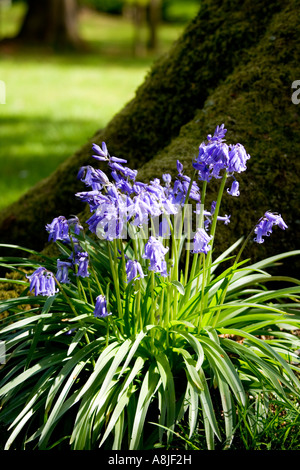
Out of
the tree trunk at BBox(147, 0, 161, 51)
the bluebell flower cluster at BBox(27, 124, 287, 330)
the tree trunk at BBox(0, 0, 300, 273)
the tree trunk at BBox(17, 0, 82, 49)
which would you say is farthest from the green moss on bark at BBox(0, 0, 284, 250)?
the tree trunk at BBox(17, 0, 82, 49)

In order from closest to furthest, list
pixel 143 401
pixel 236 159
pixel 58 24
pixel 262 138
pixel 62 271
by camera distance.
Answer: pixel 236 159 → pixel 143 401 → pixel 62 271 → pixel 262 138 → pixel 58 24

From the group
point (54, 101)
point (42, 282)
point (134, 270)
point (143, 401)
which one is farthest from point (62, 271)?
point (54, 101)

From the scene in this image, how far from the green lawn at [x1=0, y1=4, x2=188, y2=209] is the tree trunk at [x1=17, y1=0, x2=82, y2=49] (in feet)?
2.44

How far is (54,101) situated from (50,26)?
759cm

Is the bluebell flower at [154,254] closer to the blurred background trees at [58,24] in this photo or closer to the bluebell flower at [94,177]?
the bluebell flower at [94,177]

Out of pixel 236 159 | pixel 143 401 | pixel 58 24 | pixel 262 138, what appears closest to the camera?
pixel 236 159

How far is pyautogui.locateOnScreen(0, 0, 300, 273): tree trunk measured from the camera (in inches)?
141

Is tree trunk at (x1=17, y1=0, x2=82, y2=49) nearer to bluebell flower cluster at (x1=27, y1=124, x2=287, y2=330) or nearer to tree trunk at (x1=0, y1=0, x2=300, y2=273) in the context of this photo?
tree trunk at (x1=0, y1=0, x2=300, y2=273)

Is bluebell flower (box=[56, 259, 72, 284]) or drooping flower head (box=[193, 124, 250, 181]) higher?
drooping flower head (box=[193, 124, 250, 181])

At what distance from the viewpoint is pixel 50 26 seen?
709 inches

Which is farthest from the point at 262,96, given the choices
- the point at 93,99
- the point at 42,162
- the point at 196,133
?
the point at 93,99

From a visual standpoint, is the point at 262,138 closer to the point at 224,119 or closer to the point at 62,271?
the point at 224,119

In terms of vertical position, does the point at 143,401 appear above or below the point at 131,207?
below

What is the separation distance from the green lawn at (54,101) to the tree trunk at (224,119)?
0.94 meters
